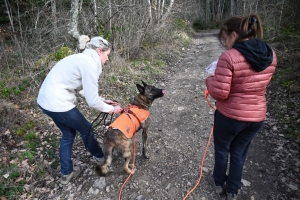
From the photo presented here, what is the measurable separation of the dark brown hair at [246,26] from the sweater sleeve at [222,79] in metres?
0.27

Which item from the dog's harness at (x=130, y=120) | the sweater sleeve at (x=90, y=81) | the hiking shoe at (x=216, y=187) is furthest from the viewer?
the dog's harness at (x=130, y=120)

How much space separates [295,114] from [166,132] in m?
2.88

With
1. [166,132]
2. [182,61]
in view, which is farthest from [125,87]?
[182,61]

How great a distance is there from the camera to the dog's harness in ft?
10.4

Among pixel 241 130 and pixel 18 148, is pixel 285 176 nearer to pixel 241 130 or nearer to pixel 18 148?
pixel 241 130

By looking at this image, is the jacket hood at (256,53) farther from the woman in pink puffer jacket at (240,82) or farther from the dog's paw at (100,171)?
the dog's paw at (100,171)

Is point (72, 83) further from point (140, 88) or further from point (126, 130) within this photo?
point (140, 88)

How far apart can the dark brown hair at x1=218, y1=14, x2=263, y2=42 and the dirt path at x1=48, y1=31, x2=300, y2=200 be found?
2.22 metres

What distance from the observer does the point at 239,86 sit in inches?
84.3

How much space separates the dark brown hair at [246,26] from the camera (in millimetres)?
2010

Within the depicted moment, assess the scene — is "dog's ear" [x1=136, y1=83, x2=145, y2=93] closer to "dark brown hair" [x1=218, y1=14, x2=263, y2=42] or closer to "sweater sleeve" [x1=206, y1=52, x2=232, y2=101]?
"sweater sleeve" [x1=206, y1=52, x2=232, y2=101]

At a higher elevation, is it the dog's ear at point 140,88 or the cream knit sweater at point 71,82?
the cream knit sweater at point 71,82

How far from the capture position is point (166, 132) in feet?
15.4

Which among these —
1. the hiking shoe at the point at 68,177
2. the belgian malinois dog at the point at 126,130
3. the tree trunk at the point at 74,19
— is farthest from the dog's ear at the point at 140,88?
the tree trunk at the point at 74,19
